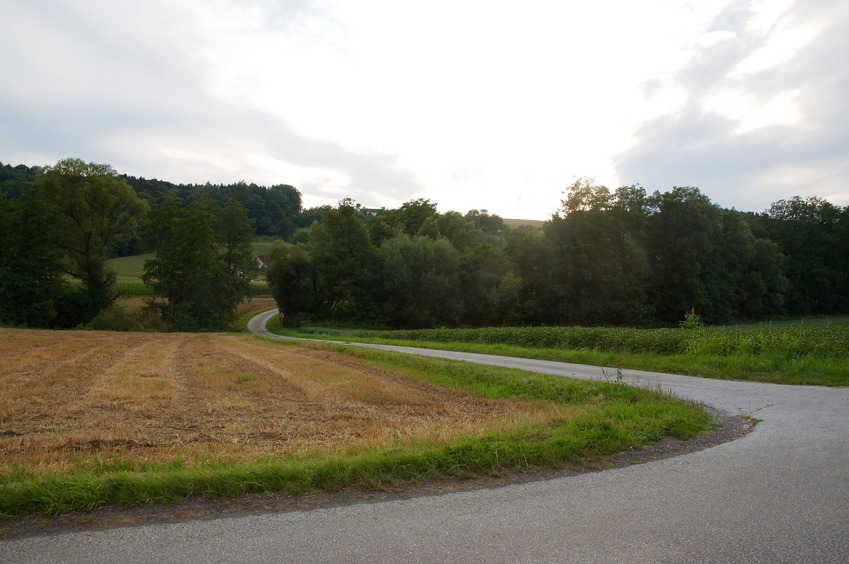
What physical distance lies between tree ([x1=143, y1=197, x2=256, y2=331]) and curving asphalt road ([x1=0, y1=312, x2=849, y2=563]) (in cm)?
5312

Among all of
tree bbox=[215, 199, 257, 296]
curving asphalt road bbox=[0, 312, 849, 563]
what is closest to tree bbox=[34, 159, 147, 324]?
tree bbox=[215, 199, 257, 296]

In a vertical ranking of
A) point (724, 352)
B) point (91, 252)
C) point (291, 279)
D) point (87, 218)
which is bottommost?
point (724, 352)

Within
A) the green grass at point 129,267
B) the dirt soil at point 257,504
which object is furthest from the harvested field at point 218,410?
the green grass at point 129,267

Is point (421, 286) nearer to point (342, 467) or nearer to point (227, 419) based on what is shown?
point (227, 419)

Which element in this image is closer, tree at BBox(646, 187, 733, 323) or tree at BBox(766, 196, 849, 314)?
tree at BBox(646, 187, 733, 323)

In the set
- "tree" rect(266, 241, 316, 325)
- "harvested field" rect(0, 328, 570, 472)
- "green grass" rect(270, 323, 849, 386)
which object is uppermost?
"tree" rect(266, 241, 316, 325)

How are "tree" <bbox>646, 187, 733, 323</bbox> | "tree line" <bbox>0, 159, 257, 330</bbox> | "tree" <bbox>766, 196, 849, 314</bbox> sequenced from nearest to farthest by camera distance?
"tree line" <bbox>0, 159, 257, 330</bbox> < "tree" <bbox>646, 187, 733, 323</bbox> < "tree" <bbox>766, 196, 849, 314</bbox>

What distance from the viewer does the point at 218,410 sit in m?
10.2

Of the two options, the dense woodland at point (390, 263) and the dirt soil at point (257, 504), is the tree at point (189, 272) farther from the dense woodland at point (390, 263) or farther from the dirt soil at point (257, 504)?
the dirt soil at point (257, 504)

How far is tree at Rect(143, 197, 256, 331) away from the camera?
53.0 m

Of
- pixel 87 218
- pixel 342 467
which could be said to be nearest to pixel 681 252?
pixel 342 467

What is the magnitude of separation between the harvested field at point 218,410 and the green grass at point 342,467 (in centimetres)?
52

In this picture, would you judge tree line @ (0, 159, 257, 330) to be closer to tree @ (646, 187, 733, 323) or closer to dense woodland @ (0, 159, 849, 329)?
dense woodland @ (0, 159, 849, 329)

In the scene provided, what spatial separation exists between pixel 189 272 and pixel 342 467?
175 ft
